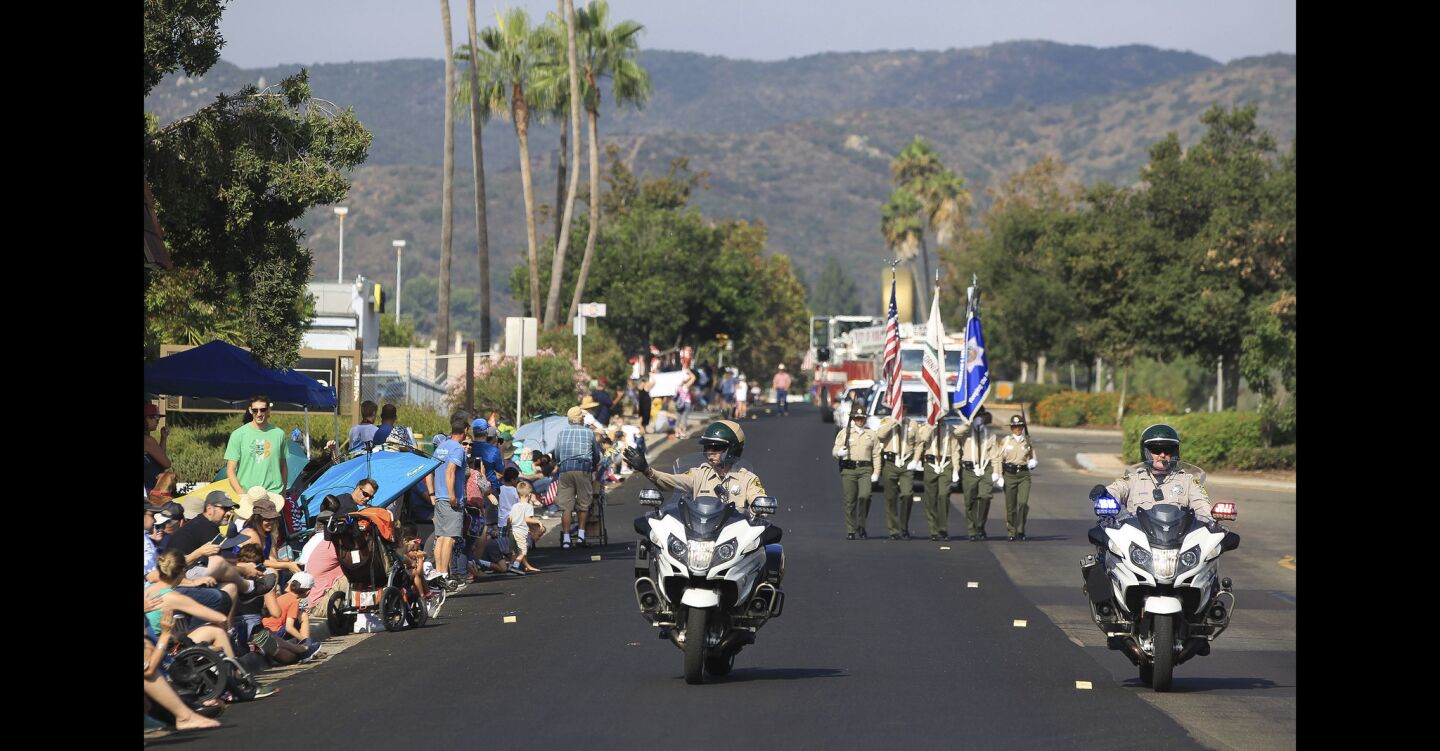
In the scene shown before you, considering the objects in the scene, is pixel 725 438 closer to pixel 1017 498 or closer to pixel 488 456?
pixel 488 456

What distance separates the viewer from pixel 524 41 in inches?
2313

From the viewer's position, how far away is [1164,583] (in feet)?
41.3

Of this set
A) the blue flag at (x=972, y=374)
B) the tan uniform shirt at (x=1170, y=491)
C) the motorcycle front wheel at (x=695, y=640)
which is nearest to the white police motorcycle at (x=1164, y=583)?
the tan uniform shirt at (x=1170, y=491)

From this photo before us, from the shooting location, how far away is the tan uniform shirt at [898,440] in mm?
26312

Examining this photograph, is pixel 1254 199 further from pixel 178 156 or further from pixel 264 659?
pixel 264 659

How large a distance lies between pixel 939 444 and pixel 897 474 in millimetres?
845


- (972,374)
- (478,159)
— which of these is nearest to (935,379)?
(972,374)

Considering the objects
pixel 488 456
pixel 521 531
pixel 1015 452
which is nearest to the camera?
pixel 521 531

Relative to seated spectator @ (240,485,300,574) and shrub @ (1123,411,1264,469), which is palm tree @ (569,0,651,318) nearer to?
shrub @ (1123,411,1264,469)

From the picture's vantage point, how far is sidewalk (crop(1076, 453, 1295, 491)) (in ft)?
123
